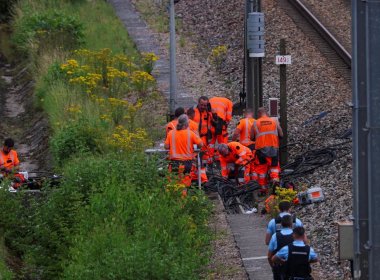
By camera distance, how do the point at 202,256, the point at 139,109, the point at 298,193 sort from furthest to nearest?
the point at 139,109 < the point at 298,193 < the point at 202,256

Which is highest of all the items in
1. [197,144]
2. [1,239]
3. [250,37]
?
[250,37]

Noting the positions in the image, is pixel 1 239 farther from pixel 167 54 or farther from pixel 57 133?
pixel 167 54

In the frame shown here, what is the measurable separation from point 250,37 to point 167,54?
9.15 m

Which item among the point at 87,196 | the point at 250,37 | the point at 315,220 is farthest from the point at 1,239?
the point at 250,37

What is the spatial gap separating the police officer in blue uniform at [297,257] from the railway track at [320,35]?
11.5m

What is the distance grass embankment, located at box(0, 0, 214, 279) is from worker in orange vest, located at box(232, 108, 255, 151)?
1.58 m

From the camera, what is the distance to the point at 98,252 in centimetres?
1220

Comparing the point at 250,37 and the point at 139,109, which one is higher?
the point at 250,37

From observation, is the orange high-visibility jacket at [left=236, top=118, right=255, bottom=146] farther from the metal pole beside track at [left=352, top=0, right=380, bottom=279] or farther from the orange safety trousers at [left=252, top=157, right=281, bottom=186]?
the metal pole beside track at [left=352, top=0, right=380, bottom=279]

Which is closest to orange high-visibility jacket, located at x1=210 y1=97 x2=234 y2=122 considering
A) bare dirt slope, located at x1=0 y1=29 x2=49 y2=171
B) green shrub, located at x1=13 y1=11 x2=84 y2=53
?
bare dirt slope, located at x1=0 y1=29 x2=49 y2=171

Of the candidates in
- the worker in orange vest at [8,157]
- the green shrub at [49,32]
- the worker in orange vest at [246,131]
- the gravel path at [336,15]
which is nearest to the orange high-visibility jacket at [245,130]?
the worker in orange vest at [246,131]

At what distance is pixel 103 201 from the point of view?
1380cm

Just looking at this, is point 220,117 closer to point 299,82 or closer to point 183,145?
point 183,145

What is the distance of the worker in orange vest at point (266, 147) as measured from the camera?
1730cm
